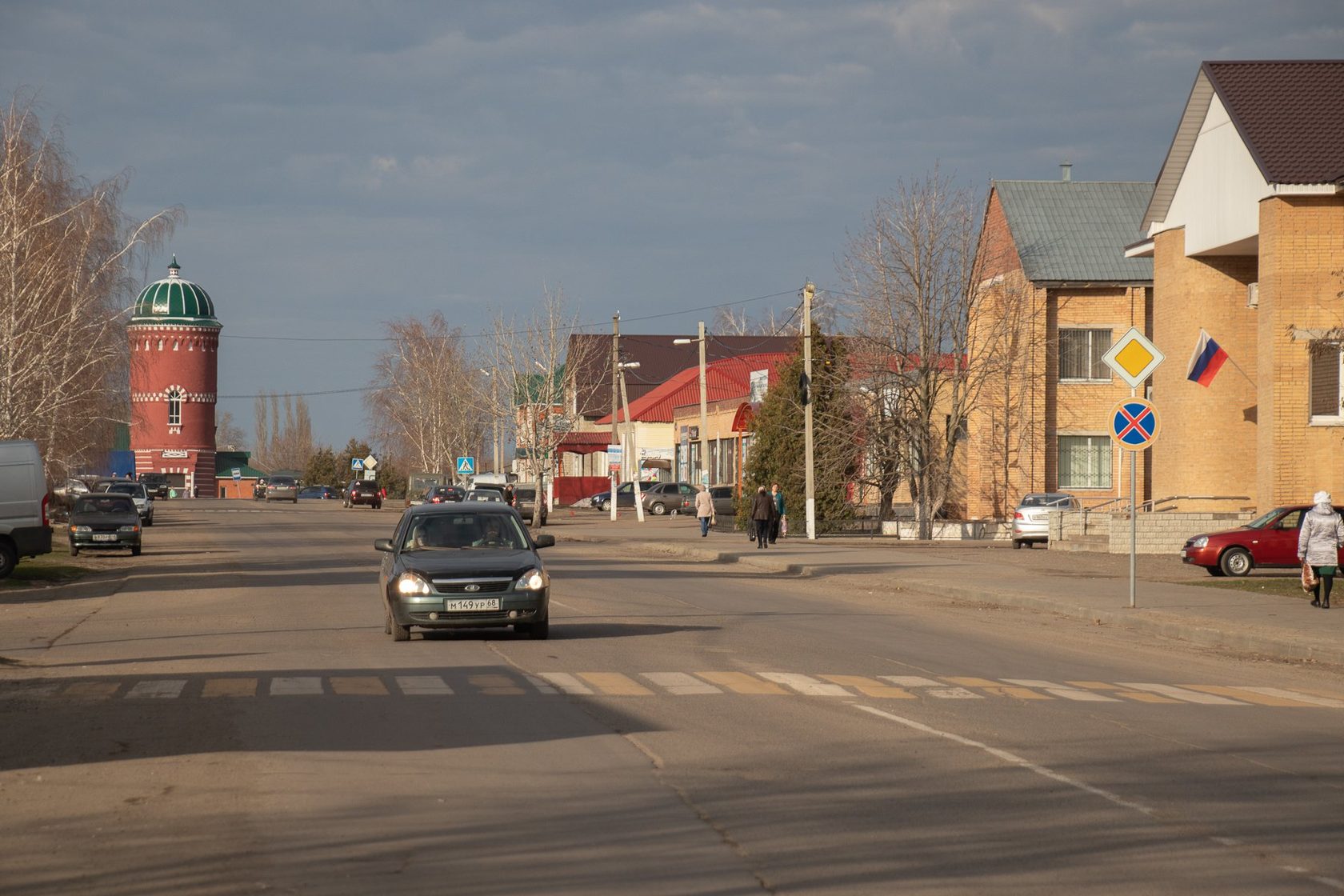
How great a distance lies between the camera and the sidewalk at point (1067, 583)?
61.1 ft

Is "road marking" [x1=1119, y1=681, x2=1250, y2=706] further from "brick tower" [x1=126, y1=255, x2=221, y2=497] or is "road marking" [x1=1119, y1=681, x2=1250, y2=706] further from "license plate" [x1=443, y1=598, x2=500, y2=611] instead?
"brick tower" [x1=126, y1=255, x2=221, y2=497]

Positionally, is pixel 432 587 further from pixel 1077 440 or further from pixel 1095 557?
pixel 1077 440

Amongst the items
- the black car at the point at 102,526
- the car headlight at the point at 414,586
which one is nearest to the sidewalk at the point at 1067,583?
the car headlight at the point at 414,586

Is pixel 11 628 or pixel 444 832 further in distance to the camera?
pixel 11 628

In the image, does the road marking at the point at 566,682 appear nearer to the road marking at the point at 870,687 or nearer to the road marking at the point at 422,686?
the road marking at the point at 422,686

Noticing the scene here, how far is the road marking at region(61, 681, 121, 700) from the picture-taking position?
494 inches

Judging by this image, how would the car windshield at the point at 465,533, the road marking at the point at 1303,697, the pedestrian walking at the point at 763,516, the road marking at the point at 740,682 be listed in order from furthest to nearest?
1. the pedestrian walking at the point at 763,516
2. the car windshield at the point at 465,533
3. the road marking at the point at 1303,697
4. the road marking at the point at 740,682

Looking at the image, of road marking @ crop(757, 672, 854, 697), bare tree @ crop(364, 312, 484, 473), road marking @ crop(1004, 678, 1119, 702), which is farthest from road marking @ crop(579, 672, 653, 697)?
bare tree @ crop(364, 312, 484, 473)

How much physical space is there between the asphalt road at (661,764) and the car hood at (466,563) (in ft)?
2.75

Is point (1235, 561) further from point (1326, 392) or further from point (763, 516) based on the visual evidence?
point (763, 516)

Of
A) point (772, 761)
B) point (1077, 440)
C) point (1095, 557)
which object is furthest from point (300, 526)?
point (772, 761)

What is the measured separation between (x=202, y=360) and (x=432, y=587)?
111434 millimetres

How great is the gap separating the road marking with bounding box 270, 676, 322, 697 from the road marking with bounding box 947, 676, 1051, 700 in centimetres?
546

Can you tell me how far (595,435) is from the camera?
10219 centimetres
